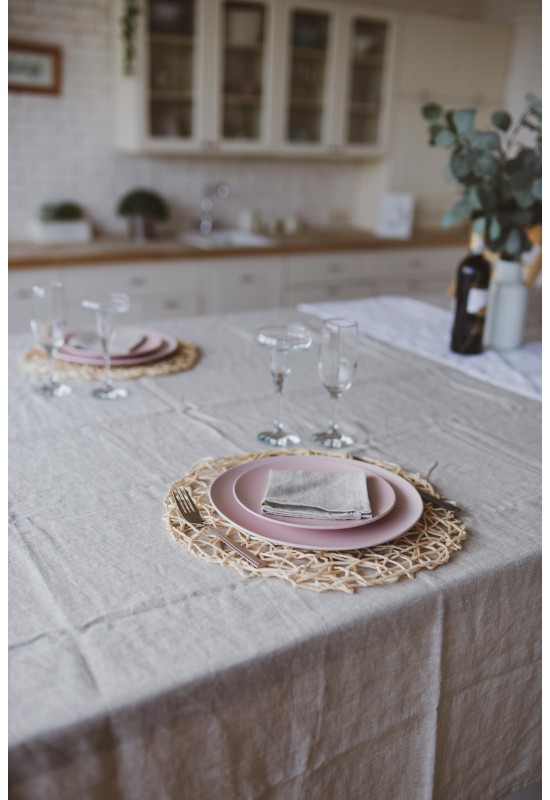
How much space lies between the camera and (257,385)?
5.47ft

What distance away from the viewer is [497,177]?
6.29 ft

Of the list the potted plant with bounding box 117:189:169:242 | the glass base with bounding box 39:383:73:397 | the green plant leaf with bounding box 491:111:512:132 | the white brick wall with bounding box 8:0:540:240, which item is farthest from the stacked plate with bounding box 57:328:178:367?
the white brick wall with bounding box 8:0:540:240

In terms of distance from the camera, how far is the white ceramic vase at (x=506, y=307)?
1.98m

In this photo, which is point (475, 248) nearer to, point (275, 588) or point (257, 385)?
point (257, 385)

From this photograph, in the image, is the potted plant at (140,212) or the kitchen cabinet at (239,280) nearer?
the kitchen cabinet at (239,280)

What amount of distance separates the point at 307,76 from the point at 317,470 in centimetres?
330

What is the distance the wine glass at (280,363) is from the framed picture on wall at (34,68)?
266cm

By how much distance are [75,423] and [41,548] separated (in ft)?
1.50

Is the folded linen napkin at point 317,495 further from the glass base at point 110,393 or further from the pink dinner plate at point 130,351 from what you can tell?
the pink dinner plate at point 130,351

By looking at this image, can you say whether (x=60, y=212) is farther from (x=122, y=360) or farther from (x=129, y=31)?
(x=122, y=360)

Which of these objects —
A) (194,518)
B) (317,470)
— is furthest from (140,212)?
(194,518)

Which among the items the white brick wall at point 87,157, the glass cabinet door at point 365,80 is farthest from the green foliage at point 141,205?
the glass cabinet door at point 365,80
